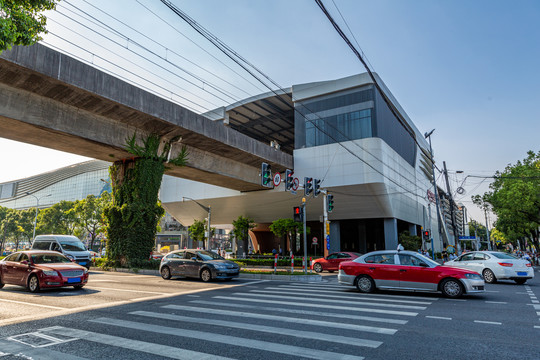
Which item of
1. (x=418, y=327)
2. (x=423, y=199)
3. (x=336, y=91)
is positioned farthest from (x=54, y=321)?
(x=423, y=199)

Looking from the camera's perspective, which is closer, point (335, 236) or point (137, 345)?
point (137, 345)

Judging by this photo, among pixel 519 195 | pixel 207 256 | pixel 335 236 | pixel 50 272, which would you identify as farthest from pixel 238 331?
pixel 519 195

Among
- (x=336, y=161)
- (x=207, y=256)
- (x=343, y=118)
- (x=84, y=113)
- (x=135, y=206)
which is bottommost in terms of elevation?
(x=207, y=256)

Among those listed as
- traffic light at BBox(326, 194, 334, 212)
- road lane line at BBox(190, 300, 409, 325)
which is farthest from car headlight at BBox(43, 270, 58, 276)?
traffic light at BBox(326, 194, 334, 212)

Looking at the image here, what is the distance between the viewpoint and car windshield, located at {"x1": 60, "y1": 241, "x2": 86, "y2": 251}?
19983mm

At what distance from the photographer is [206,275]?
48.7ft

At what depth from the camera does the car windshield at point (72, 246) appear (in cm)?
1998

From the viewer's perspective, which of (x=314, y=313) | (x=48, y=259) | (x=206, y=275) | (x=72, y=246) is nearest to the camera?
(x=314, y=313)

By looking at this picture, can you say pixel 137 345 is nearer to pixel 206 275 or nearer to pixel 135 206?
pixel 206 275

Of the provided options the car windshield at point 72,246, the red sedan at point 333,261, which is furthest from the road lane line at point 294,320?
the red sedan at point 333,261

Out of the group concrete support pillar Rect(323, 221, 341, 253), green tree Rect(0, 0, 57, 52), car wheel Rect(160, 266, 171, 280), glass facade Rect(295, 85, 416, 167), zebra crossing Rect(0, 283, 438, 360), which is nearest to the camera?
zebra crossing Rect(0, 283, 438, 360)

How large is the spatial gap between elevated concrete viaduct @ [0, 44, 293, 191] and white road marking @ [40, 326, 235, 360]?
1318cm

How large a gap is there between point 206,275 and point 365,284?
6.95 m

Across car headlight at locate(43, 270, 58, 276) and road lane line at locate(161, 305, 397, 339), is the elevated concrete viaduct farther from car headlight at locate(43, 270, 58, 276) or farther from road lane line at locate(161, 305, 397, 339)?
road lane line at locate(161, 305, 397, 339)
